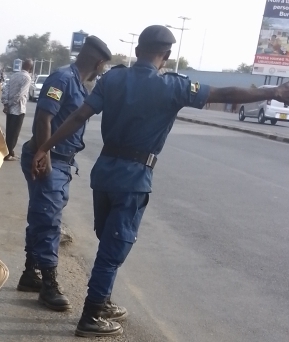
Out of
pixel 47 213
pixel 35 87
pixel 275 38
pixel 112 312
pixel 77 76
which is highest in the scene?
pixel 275 38

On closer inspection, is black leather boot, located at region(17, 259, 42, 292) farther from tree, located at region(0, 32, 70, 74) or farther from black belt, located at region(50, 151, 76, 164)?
tree, located at region(0, 32, 70, 74)

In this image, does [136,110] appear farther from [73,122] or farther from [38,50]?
[38,50]

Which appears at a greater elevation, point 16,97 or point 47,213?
point 16,97

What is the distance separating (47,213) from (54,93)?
0.79m

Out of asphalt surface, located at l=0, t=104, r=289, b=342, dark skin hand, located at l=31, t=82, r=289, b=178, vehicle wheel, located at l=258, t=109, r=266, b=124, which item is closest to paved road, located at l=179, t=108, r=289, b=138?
vehicle wheel, located at l=258, t=109, r=266, b=124

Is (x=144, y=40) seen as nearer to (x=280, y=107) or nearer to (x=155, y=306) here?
(x=155, y=306)

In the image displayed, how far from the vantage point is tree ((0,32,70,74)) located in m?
79.1

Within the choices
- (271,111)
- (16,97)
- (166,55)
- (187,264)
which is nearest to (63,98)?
Answer: (166,55)

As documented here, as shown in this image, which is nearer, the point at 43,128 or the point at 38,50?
the point at 43,128

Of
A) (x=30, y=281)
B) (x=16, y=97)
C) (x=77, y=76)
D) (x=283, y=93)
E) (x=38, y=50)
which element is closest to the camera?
(x=283, y=93)

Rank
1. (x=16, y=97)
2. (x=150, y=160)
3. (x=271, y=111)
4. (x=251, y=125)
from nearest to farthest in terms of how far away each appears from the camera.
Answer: (x=150, y=160) < (x=16, y=97) < (x=251, y=125) < (x=271, y=111)

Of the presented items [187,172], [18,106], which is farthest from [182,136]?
[18,106]

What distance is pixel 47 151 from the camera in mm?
4383

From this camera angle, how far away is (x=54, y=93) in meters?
4.66
